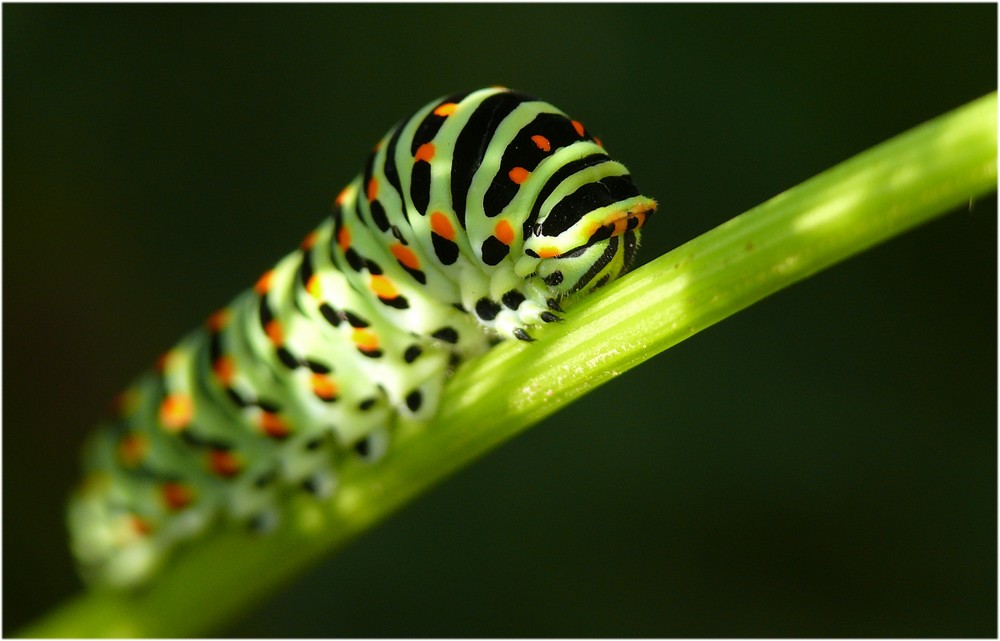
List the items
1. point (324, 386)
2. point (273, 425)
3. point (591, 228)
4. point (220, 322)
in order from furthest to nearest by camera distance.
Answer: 1. point (220, 322)
2. point (273, 425)
3. point (324, 386)
4. point (591, 228)

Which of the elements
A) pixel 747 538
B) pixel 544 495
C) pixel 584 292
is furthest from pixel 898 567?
pixel 584 292

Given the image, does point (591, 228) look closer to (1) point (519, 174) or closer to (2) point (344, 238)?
(1) point (519, 174)

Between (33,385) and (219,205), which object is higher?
(219,205)

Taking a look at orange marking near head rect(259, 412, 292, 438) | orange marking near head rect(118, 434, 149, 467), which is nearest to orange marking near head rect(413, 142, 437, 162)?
orange marking near head rect(259, 412, 292, 438)

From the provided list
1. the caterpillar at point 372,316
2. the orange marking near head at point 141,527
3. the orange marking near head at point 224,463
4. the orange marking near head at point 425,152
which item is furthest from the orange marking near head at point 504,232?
the orange marking near head at point 141,527

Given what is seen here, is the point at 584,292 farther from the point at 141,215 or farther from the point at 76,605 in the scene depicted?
the point at 141,215

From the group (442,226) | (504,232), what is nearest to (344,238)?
(442,226)
